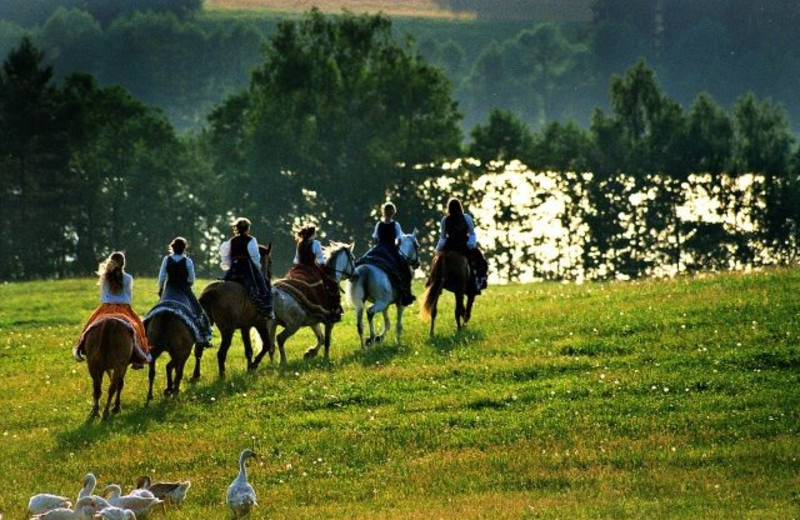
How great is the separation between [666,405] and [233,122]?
8593 centimetres

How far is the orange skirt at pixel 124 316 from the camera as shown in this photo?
29.9 m

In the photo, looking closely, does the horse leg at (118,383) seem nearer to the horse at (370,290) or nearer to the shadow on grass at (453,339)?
the shadow on grass at (453,339)

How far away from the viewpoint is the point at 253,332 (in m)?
35.8

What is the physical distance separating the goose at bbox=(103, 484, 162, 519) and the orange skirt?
327 inches

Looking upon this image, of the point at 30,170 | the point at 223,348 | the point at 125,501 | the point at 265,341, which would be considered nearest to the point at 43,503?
the point at 125,501

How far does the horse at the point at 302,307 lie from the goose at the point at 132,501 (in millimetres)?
13011

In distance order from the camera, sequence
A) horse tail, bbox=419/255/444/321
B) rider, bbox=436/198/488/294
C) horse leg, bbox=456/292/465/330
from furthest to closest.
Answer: horse leg, bbox=456/292/465/330, rider, bbox=436/198/488/294, horse tail, bbox=419/255/444/321

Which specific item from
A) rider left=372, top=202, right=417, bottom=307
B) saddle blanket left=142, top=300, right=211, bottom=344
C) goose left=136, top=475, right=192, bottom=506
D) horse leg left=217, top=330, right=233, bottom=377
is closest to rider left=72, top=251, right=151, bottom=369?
saddle blanket left=142, top=300, right=211, bottom=344

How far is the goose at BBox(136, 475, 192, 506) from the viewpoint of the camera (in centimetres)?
2261

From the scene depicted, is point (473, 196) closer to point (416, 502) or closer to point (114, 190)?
point (114, 190)

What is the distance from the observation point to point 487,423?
2766 centimetres

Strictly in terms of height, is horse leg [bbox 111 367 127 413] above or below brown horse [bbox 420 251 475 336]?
below

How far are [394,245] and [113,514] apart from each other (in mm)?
17431

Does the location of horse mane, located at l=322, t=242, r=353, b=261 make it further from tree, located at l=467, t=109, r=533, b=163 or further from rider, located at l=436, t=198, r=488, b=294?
tree, located at l=467, t=109, r=533, b=163
